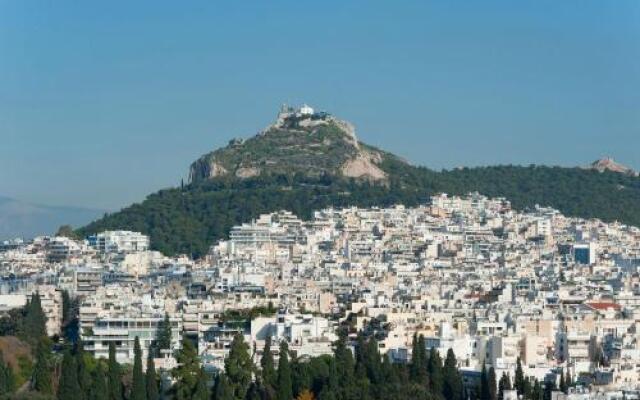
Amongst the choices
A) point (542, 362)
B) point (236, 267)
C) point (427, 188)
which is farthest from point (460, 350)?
point (427, 188)

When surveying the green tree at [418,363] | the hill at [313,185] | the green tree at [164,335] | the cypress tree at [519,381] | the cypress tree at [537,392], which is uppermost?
the hill at [313,185]

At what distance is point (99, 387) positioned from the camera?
57469 mm

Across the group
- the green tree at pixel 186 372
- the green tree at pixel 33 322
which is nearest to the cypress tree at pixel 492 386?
the green tree at pixel 186 372

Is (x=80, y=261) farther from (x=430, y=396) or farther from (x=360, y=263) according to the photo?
(x=430, y=396)

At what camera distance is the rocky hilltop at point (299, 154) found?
13562 cm

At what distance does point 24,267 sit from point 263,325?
97.3 ft

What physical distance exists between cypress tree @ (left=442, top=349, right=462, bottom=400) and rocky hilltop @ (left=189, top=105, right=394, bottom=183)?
74.0m

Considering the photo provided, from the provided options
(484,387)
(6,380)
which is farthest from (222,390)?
(484,387)

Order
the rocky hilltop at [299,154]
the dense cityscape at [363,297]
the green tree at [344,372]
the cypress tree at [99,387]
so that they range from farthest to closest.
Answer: the rocky hilltop at [299,154]
the dense cityscape at [363,297]
the green tree at [344,372]
the cypress tree at [99,387]

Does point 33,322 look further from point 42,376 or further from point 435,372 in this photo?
point 435,372

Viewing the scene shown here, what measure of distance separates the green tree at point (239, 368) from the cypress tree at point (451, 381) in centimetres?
502

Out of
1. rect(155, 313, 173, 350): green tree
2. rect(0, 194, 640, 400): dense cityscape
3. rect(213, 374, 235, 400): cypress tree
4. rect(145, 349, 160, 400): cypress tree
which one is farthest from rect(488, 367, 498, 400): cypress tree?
rect(155, 313, 173, 350): green tree

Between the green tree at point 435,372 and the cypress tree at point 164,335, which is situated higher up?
the cypress tree at point 164,335

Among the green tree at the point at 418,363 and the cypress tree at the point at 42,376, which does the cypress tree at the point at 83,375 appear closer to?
the cypress tree at the point at 42,376
